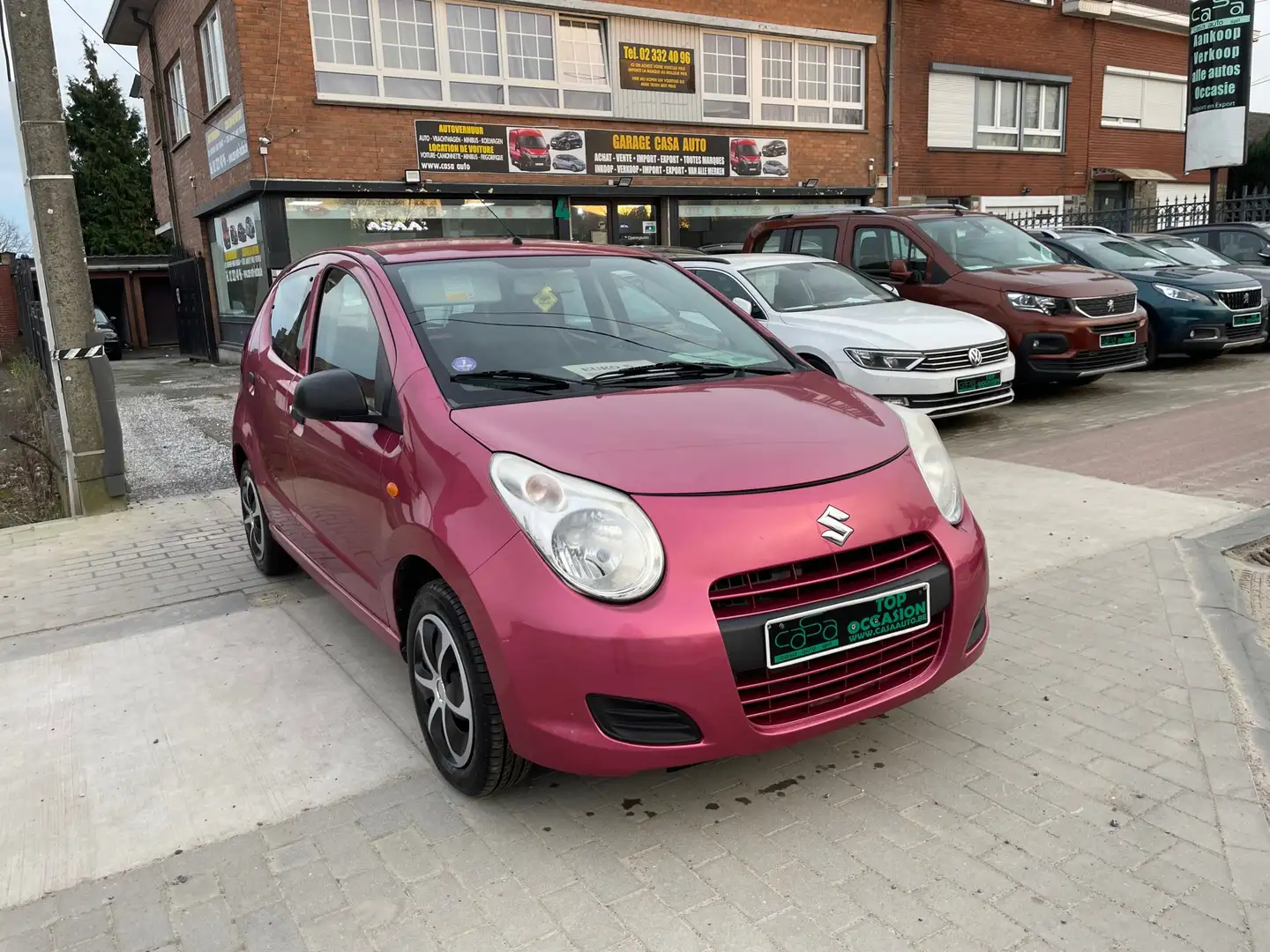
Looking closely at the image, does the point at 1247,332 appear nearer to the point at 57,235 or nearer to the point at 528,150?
the point at 528,150

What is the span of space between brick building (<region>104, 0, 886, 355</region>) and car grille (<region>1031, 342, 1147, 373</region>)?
9468 mm

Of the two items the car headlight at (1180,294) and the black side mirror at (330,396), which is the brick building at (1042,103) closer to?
the car headlight at (1180,294)

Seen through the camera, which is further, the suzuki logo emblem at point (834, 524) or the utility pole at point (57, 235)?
the utility pole at point (57, 235)

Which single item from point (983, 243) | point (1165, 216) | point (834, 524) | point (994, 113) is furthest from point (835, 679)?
point (994, 113)

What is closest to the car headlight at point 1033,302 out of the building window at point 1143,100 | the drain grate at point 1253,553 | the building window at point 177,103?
the drain grate at point 1253,553

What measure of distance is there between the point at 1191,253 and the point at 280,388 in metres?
12.3

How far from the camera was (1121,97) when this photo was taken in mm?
24406

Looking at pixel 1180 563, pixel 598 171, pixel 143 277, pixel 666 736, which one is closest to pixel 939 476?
pixel 666 736

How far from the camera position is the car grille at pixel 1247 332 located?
36.8 ft

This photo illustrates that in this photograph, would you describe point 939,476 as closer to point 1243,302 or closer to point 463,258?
point 463,258

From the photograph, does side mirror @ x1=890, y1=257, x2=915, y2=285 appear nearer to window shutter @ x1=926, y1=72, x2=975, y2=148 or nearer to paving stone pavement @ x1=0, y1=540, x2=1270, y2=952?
paving stone pavement @ x1=0, y1=540, x2=1270, y2=952

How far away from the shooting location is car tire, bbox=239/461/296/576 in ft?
16.9

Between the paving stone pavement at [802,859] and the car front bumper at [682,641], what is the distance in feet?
1.06

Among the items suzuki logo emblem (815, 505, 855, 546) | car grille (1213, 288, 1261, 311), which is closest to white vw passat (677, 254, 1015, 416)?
car grille (1213, 288, 1261, 311)
